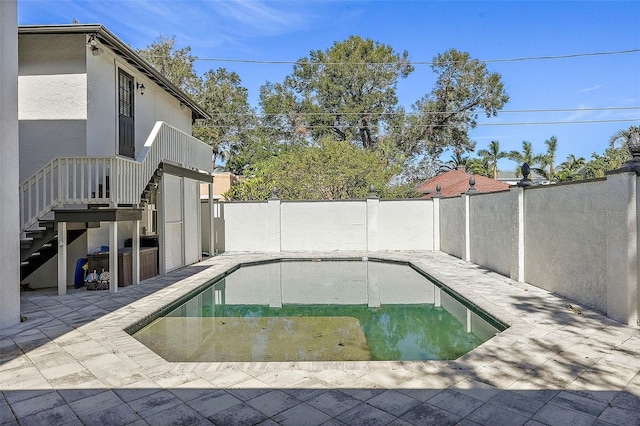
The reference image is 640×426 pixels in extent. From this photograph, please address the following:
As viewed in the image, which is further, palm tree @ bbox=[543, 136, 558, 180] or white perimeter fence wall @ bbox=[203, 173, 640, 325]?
palm tree @ bbox=[543, 136, 558, 180]

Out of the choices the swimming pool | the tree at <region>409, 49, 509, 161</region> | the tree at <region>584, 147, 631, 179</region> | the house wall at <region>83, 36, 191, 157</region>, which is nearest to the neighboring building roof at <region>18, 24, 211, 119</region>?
the house wall at <region>83, 36, 191, 157</region>

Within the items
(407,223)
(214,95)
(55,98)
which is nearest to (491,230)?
(407,223)

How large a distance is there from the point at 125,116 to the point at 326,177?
931cm

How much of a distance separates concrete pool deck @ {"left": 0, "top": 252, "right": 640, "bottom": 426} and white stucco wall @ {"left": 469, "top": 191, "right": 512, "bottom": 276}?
11.1 feet

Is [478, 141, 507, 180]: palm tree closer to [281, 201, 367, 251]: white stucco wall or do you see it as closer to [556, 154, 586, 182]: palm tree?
[556, 154, 586, 182]: palm tree

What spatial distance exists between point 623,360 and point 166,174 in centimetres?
864

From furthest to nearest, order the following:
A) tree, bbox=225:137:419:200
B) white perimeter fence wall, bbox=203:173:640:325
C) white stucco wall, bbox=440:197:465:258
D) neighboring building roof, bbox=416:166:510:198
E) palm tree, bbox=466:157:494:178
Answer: palm tree, bbox=466:157:494:178 < neighboring building roof, bbox=416:166:510:198 < tree, bbox=225:137:419:200 < white stucco wall, bbox=440:197:465:258 < white perimeter fence wall, bbox=203:173:640:325

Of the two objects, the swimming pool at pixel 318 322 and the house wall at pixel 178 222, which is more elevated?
the house wall at pixel 178 222

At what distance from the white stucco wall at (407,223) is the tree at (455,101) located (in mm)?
11202

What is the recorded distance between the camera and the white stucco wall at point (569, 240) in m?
5.36

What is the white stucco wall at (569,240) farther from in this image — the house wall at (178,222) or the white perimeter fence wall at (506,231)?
the house wall at (178,222)

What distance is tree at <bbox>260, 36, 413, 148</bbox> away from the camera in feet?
74.8

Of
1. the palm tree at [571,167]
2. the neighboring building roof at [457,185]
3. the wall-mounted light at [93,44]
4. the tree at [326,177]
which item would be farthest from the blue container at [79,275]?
the palm tree at [571,167]

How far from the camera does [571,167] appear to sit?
106ft
